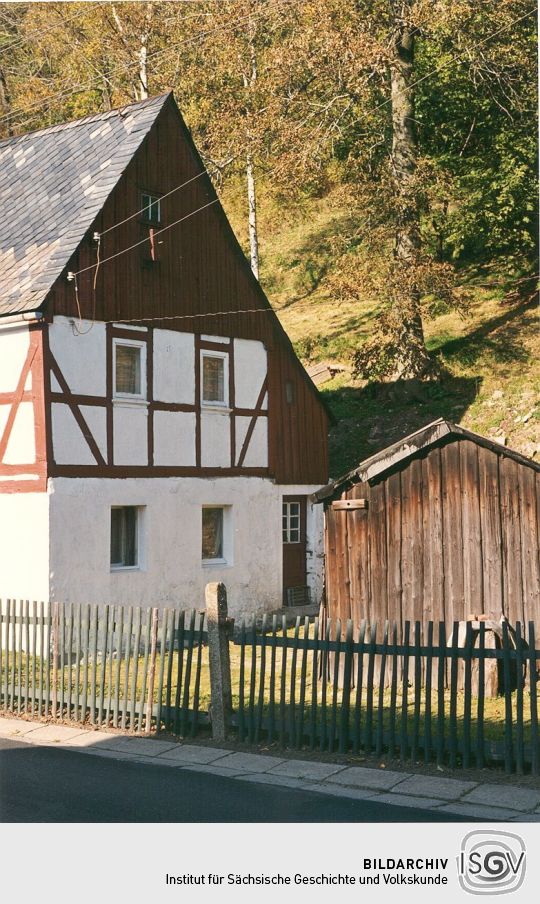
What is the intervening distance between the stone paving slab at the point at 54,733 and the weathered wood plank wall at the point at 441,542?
13.6 ft

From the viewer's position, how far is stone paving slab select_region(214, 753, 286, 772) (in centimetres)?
1040

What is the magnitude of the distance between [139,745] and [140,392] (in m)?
9.68

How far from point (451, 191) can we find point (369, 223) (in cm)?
377

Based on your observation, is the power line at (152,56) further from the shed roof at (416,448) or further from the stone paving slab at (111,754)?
the stone paving slab at (111,754)

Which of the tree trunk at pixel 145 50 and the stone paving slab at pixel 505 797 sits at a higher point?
the tree trunk at pixel 145 50

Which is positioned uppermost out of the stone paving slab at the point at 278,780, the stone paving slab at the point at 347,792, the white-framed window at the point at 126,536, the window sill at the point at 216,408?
the window sill at the point at 216,408

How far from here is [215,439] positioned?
21.9 m

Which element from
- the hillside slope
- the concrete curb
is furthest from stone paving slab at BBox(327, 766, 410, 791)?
the hillside slope

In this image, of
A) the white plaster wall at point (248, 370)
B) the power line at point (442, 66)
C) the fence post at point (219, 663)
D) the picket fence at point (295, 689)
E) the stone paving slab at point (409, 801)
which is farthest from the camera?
the power line at point (442, 66)

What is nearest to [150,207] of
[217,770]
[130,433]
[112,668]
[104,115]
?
[104,115]

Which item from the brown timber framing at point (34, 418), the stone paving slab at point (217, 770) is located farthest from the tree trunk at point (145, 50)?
the stone paving slab at point (217, 770)

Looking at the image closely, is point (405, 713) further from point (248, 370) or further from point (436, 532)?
point (248, 370)

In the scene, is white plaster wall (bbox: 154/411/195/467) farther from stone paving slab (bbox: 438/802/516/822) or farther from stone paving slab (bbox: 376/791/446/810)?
stone paving slab (bbox: 438/802/516/822)

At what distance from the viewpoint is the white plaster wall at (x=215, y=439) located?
70.8 feet
